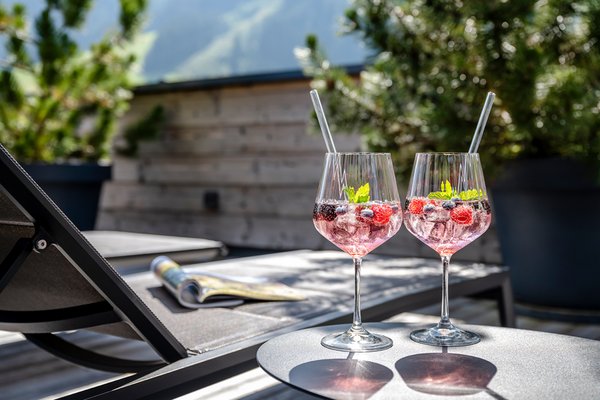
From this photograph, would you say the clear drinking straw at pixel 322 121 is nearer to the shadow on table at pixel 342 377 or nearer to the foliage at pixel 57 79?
the shadow on table at pixel 342 377

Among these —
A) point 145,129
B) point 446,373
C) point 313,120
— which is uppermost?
point 145,129

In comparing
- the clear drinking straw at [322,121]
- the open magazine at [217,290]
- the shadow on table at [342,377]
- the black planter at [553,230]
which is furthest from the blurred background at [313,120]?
the shadow on table at [342,377]

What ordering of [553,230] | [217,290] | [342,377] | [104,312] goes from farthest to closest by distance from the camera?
[553,230]
[217,290]
[104,312]
[342,377]

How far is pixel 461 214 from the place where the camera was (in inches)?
39.0

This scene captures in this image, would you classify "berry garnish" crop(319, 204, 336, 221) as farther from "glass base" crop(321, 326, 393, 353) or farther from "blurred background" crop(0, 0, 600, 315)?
"blurred background" crop(0, 0, 600, 315)

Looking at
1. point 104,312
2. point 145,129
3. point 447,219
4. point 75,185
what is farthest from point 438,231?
point 145,129

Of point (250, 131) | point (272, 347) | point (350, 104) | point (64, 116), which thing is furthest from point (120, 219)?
point (272, 347)

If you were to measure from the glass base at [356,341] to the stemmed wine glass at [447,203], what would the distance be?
0.05 m

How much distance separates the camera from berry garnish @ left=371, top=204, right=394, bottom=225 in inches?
38.5

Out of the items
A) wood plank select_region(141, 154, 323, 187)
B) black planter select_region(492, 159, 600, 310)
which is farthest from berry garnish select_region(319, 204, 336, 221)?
wood plank select_region(141, 154, 323, 187)

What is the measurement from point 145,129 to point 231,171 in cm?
63

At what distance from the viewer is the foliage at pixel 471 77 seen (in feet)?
7.51

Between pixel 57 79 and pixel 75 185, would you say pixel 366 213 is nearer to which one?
pixel 75 185

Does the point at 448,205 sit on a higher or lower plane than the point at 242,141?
lower
